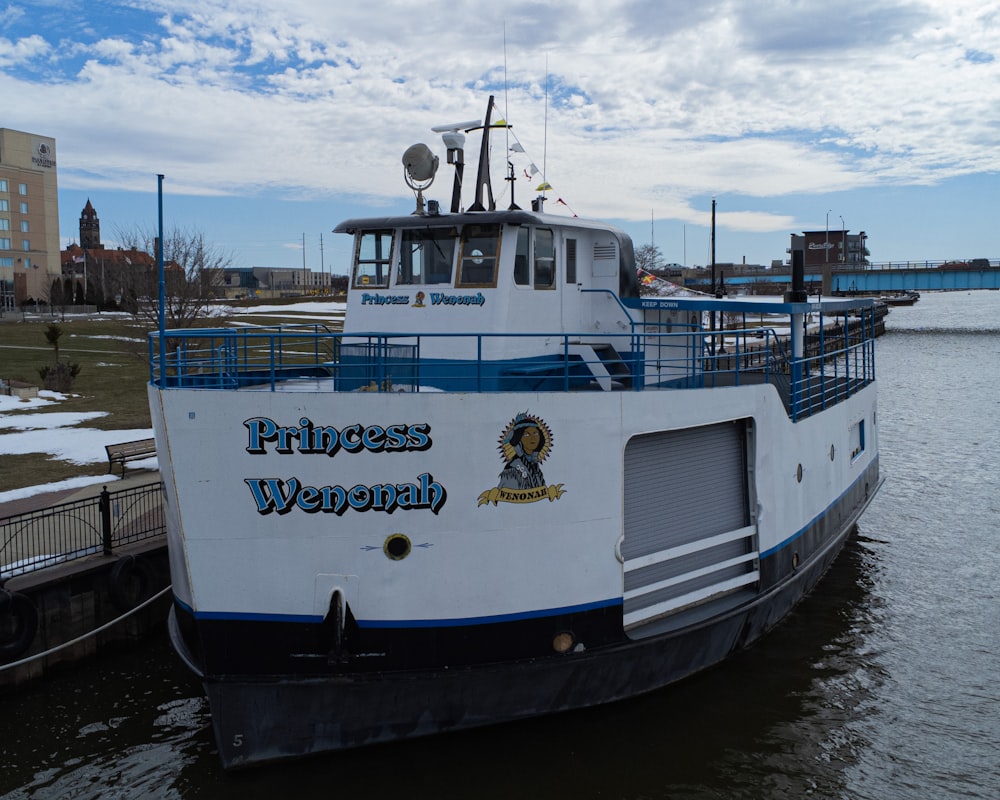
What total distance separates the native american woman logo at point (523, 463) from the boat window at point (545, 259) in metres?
3.21

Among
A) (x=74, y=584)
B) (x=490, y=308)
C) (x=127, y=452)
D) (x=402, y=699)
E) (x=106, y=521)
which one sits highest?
(x=490, y=308)

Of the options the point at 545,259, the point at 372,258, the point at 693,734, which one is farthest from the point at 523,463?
the point at 372,258

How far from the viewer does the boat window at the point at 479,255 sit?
11922mm

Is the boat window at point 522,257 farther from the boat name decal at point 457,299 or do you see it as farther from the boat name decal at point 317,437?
the boat name decal at point 317,437

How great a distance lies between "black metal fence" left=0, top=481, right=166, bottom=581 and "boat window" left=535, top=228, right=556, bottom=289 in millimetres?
→ 7304

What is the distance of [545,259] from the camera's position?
41.0ft

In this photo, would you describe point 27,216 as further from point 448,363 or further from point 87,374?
point 448,363

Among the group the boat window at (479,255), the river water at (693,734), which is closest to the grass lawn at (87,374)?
the river water at (693,734)

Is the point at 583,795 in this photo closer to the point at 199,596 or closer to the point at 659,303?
the point at 199,596

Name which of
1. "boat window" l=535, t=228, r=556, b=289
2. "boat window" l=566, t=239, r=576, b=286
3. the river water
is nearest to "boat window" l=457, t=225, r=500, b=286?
"boat window" l=535, t=228, r=556, b=289

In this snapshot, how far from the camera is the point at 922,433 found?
31.8 metres

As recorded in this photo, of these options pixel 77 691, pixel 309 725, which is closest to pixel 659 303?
pixel 309 725

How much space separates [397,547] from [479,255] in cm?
444

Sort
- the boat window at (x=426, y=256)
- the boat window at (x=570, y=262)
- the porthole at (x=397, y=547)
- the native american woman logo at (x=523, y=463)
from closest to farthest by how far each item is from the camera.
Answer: the porthole at (x=397, y=547), the native american woman logo at (x=523, y=463), the boat window at (x=426, y=256), the boat window at (x=570, y=262)
